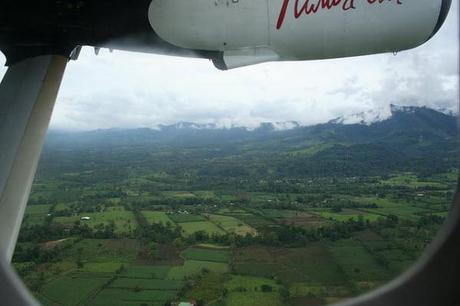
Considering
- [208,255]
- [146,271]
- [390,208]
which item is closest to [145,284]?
[146,271]

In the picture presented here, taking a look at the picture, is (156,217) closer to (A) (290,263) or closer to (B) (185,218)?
(B) (185,218)

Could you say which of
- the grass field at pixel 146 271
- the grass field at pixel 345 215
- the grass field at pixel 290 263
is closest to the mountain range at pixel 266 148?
the grass field at pixel 345 215

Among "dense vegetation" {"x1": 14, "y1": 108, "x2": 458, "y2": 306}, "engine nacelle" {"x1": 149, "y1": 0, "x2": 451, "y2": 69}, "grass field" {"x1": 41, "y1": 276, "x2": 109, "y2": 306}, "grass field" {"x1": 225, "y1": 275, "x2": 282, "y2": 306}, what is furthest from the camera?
"grass field" {"x1": 225, "y1": 275, "x2": 282, "y2": 306}

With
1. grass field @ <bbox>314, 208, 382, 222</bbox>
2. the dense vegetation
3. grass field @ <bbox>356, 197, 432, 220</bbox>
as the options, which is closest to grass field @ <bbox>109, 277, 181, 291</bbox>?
the dense vegetation

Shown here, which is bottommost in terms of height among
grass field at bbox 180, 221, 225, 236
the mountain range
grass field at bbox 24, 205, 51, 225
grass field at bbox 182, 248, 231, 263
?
grass field at bbox 182, 248, 231, 263

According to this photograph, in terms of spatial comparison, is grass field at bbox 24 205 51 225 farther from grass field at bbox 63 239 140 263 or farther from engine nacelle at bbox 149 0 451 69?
engine nacelle at bbox 149 0 451 69
